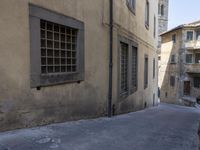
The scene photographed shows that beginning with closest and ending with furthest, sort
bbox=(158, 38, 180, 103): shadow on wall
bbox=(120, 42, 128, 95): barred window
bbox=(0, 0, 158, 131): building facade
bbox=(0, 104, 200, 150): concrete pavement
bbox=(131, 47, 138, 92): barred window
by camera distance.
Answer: bbox=(0, 104, 200, 150): concrete pavement → bbox=(0, 0, 158, 131): building facade → bbox=(120, 42, 128, 95): barred window → bbox=(131, 47, 138, 92): barred window → bbox=(158, 38, 180, 103): shadow on wall

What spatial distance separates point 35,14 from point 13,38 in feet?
2.20

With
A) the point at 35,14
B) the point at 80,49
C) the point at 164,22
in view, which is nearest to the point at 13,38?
the point at 35,14

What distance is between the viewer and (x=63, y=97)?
556cm

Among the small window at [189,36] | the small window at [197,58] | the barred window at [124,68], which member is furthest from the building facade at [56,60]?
the small window at [197,58]

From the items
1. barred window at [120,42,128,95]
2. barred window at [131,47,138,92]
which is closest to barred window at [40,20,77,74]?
barred window at [120,42,128,95]

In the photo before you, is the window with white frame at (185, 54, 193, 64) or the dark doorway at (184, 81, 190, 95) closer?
the window with white frame at (185, 54, 193, 64)

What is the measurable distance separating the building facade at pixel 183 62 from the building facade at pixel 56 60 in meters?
21.2

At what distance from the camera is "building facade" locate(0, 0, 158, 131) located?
14.1 feet

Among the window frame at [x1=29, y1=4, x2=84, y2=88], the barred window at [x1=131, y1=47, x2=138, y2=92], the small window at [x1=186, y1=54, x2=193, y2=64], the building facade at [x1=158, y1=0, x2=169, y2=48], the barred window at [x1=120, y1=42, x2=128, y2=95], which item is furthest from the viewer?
the building facade at [x1=158, y1=0, x2=169, y2=48]

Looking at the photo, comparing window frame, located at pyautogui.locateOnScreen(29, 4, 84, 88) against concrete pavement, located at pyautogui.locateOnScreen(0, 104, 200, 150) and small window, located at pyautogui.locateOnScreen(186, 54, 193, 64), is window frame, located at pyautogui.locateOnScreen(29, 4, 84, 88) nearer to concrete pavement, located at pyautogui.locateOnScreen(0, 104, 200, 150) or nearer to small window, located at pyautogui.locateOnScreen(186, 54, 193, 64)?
concrete pavement, located at pyautogui.locateOnScreen(0, 104, 200, 150)

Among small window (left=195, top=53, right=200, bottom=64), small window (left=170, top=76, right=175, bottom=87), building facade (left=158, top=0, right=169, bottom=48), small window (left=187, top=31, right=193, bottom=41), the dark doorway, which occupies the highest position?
building facade (left=158, top=0, right=169, bottom=48)

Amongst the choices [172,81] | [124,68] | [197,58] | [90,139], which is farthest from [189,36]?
[90,139]

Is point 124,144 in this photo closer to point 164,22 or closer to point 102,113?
point 102,113

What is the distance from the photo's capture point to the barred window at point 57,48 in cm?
515
